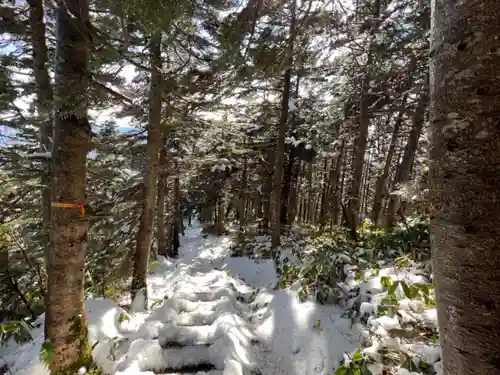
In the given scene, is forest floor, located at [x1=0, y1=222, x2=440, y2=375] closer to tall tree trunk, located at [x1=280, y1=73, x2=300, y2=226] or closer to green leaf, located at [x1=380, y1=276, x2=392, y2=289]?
green leaf, located at [x1=380, y1=276, x2=392, y2=289]

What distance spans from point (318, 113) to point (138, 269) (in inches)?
322

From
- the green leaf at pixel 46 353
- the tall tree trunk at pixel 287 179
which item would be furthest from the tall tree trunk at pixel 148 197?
the tall tree trunk at pixel 287 179

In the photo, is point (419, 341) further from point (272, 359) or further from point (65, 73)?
point (65, 73)

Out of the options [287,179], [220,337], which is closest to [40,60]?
[220,337]

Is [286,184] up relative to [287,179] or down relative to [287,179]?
down

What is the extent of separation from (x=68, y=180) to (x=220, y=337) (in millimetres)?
2752

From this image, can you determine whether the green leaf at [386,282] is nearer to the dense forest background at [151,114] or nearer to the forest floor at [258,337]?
the forest floor at [258,337]

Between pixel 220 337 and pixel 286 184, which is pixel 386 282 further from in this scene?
pixel 286 184

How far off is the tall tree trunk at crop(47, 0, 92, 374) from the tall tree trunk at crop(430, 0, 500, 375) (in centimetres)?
287

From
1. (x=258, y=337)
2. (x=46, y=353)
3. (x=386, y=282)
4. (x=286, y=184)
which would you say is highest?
(x=286, y=184)

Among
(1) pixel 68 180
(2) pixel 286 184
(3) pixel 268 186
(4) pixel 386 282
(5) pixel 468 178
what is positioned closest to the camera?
(5) pixel 468 178

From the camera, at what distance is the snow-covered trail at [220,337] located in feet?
10.7

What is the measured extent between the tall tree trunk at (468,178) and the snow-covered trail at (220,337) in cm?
258

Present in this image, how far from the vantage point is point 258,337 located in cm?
Answer: 404
